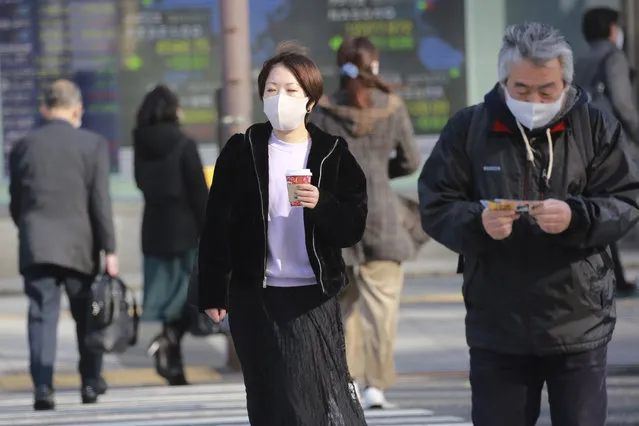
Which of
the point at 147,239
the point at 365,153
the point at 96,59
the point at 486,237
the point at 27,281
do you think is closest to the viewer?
the point at 486,237

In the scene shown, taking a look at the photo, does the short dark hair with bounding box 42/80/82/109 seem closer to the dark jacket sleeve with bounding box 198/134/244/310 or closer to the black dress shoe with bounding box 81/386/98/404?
the black dress shoe with bounding box 81/386/98/404

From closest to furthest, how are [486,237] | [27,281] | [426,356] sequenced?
[486,237], [27,281], [426,356]

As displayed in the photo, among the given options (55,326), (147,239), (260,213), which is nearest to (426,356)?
(147,239)

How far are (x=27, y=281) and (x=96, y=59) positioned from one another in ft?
23.4

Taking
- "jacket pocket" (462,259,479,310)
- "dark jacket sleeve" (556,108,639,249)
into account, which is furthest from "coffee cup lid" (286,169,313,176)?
"dark jacket sleeve" (556,108,639,249)

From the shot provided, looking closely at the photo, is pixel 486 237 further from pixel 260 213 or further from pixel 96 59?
pixel 96 59

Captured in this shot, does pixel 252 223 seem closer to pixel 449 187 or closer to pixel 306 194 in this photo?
pixel 306 194

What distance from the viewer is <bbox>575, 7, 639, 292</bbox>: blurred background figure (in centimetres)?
1130

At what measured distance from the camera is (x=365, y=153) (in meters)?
7.88

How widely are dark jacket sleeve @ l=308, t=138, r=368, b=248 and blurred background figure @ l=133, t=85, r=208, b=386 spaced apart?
158 inches

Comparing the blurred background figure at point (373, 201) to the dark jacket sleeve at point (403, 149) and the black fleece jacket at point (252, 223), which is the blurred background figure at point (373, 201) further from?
the black fleece jacket at point (252, 223)

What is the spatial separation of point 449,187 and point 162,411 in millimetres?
3594

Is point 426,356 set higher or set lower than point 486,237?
lower

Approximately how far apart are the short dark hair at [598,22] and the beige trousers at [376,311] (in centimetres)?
416
